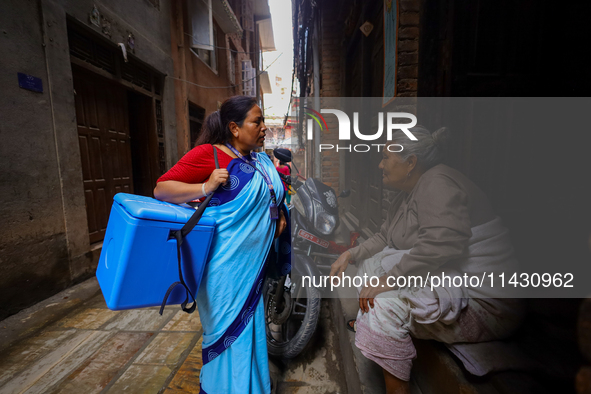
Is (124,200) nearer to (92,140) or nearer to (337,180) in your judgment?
(92,140)

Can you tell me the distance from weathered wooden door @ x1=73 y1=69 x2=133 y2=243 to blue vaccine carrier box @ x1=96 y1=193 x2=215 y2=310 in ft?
10.7

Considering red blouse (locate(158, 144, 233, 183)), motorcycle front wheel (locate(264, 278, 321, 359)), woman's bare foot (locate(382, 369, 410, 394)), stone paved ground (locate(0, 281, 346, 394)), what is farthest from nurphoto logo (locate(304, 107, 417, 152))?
stone paved ground (locate(0, 281, 346, 394))

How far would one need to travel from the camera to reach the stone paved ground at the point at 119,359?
1751 mm

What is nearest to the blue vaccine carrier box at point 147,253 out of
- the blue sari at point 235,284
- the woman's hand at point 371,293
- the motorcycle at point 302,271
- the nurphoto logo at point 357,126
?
the blue sari at point 235,284

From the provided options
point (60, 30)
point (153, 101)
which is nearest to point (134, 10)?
point (153, 101)

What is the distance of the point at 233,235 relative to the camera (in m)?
1.28

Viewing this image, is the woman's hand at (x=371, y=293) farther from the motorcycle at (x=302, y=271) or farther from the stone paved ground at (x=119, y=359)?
the stone paved ground at (x=119, y=359)

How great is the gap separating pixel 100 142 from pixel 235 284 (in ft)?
12.5

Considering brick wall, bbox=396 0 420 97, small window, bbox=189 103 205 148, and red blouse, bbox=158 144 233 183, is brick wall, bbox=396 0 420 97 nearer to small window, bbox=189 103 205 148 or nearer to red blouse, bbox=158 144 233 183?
red blouse, bbox=158 144 233 183

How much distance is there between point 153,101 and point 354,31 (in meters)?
3.77

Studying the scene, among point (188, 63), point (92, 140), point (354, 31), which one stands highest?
point (188, 63)

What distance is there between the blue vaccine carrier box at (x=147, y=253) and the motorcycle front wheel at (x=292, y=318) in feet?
3.29

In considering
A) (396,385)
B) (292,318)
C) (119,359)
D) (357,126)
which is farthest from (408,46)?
(119,359)

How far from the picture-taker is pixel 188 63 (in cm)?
634
